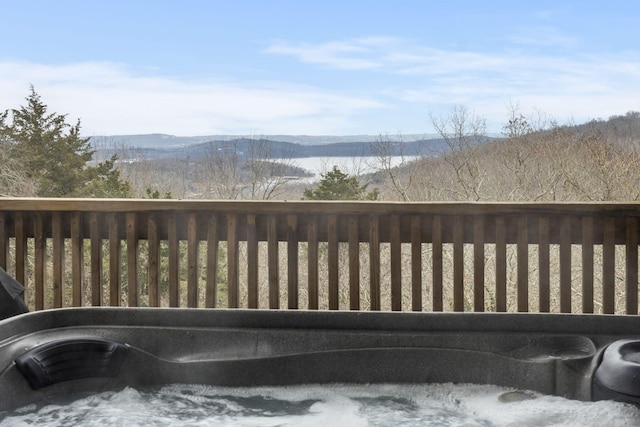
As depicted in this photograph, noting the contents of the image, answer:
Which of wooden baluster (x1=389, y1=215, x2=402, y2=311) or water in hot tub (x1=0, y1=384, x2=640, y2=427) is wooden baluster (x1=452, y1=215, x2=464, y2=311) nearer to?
wooden baluster (x1=389, y1=215, x2=402, y2=311)

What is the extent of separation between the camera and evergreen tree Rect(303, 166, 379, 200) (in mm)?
8312

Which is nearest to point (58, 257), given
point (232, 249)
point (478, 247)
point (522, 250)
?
point (232, 249)

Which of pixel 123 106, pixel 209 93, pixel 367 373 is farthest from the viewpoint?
pixel 209 93

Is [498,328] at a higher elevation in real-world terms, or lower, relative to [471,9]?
lower

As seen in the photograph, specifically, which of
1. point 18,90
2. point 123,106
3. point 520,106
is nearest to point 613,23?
point 520,106

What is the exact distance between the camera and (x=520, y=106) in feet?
28.7

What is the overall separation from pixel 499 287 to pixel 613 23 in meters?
7.03

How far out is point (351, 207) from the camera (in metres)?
3.04

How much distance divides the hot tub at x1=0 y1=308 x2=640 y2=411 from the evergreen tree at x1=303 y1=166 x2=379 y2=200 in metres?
5.93

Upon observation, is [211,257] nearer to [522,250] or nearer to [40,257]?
[40,257]

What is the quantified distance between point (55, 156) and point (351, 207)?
6.03 m

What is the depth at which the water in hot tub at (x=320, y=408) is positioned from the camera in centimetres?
209

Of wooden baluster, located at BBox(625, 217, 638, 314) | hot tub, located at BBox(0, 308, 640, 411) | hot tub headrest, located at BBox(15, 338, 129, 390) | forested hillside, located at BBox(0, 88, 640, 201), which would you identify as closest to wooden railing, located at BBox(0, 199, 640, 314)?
wooden baluster, located at BBox(625, 217, 638, 314)

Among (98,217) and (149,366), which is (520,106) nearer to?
(98,217)
